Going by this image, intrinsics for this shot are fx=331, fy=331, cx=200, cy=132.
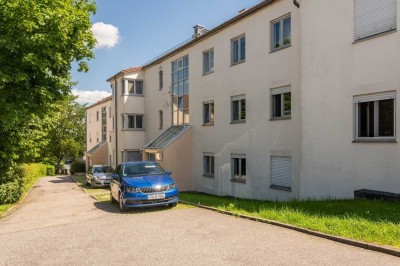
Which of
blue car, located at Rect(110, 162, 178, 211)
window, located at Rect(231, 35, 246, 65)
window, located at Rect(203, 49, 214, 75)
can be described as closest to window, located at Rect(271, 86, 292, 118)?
window, located at Rect(231, 35, 246, 65)

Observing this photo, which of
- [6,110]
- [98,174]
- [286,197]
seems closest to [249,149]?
[286,197]

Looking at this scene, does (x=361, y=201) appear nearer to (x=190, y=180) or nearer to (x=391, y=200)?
(x=391, y=200)

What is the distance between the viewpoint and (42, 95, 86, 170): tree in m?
47.7

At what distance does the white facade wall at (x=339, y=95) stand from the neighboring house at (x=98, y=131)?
25.6 meters

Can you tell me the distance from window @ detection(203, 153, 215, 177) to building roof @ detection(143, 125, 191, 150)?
2235mm

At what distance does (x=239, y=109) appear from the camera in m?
17.0

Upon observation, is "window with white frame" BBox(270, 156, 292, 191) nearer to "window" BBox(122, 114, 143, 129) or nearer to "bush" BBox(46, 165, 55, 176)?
"window" BBox(122, 114, 143, 129)

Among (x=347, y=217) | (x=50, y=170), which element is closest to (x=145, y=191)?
(x=347, y=217)

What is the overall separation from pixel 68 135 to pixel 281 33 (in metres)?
42.7

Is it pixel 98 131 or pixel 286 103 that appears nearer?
pixel 286 103

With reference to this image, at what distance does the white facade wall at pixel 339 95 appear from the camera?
9.60 meters

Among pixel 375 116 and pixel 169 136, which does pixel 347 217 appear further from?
pixel 169 136

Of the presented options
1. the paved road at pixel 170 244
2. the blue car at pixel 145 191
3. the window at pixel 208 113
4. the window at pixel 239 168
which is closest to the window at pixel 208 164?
the window at pixel 208 113

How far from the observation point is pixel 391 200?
874 cm
